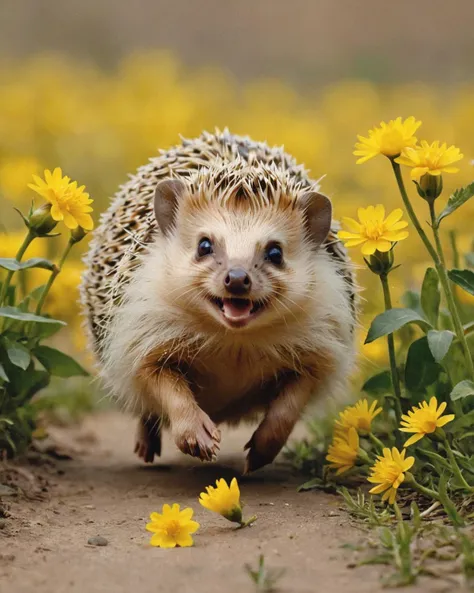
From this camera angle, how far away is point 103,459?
476cm

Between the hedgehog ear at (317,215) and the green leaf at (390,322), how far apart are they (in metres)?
0.57

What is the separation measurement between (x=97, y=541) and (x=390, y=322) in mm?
1149

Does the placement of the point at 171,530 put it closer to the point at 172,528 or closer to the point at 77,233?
the point at 172,528

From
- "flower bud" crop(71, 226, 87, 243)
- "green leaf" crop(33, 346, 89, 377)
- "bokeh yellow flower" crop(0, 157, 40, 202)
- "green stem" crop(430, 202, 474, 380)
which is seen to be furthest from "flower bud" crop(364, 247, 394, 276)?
"bokeh yellow flower" crop(0, 157, 40, 202)

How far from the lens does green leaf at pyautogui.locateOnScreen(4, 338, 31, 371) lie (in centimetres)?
371

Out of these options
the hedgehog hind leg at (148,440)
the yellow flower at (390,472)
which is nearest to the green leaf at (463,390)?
the yellow flower at (390,472)

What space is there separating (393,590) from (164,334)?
1562 millimetres

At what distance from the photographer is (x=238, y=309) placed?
3.56m

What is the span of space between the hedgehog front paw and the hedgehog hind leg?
765 millimetres

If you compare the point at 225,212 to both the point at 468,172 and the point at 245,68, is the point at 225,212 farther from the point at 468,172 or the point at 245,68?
the point at 245,68

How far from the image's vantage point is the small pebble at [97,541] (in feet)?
10.6

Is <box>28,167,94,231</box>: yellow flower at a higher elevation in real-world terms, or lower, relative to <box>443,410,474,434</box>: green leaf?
higher

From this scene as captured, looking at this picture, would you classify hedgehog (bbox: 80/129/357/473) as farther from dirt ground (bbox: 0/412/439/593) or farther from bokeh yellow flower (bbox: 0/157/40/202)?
bokeh yellow flower (bbox: 0/157/40/202)

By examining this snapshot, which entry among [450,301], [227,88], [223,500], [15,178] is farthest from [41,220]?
[227,88]
